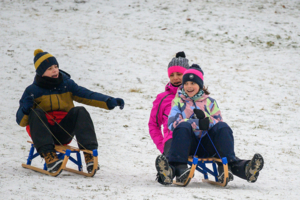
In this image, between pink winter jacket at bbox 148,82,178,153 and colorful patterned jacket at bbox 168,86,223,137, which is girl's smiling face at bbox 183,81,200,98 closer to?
colorful patterned jacket at bbox 168,86,223,137

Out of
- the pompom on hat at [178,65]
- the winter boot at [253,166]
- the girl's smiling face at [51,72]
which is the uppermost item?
the pompom on hat at [178,65]

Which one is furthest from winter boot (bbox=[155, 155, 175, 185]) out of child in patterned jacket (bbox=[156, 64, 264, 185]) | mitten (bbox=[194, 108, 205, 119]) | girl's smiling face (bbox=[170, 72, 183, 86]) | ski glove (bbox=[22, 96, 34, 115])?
ski glove (bbox=[22, 96, 34, 115])

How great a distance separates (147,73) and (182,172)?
238 inches

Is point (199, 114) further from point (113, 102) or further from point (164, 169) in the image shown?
point (113, 102)

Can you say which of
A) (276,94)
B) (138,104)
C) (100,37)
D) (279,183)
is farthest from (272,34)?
(279,183)

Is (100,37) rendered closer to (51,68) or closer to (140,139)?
(140,139)

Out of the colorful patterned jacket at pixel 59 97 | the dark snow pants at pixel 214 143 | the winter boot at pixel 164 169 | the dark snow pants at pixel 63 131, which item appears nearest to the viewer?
the winter boot at pixel 164 169

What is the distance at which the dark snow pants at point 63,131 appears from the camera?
3408 millimetres

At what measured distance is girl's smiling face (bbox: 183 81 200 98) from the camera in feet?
11.4

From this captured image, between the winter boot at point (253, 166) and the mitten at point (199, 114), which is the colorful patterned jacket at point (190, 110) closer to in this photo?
the mitten at point (199, 114)

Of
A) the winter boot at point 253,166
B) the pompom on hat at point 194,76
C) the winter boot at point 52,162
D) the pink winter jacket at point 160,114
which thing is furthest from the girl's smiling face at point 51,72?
the winter boot at point 253,166

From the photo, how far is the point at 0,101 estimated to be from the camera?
22.0 feet

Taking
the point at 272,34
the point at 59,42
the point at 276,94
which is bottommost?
the point at 276,94

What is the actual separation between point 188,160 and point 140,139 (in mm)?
2348
